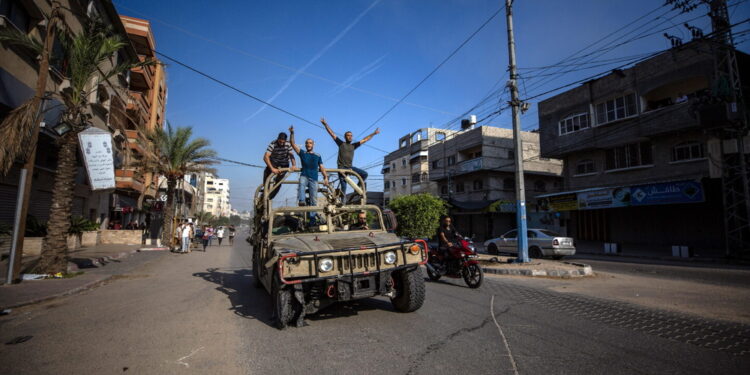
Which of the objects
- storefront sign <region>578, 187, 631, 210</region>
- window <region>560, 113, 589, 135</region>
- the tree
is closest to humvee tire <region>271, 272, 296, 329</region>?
the tree

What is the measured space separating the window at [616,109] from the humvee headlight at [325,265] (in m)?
Answer: 25.3

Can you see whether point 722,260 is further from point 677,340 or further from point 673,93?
point 677,340

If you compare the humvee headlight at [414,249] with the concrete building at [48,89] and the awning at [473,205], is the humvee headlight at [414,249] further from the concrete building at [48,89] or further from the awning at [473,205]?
the awning at [473,205]

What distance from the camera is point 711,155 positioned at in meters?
16.5

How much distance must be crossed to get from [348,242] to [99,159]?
11.2 metres

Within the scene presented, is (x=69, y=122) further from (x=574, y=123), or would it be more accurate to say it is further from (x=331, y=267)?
(x=574, y=123)

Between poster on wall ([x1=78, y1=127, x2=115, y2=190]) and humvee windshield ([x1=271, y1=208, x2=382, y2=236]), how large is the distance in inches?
357

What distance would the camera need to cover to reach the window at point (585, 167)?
25.3 metres

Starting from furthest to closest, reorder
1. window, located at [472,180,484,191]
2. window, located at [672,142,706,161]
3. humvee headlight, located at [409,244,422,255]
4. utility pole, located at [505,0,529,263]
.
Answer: window, located at [472,180,484,191]
window, located at [672,142,706,161]
utility pole, located at [505,0,529,263]
humvee headlight, located at [409,244,422,255]

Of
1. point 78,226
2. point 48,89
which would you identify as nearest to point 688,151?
point 48,89

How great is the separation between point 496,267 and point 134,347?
35.4 ft

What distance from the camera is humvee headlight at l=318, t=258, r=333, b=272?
4500 mm

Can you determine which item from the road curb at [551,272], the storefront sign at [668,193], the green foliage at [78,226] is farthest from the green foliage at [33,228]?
the storefront sign at [668,193]

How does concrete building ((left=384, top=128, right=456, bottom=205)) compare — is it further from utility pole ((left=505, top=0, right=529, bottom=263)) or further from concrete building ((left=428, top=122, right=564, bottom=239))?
utility pole ((left=505, top=0, right=529, bottom=263))
